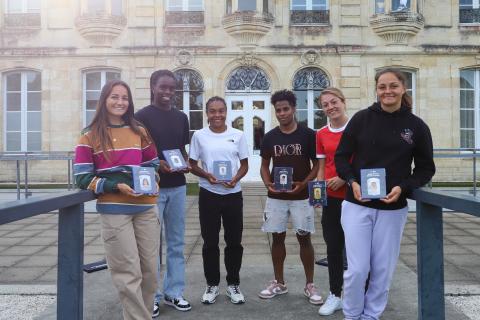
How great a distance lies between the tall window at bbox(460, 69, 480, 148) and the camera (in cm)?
1672

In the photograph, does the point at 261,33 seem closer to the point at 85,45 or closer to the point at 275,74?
the point at 275,74

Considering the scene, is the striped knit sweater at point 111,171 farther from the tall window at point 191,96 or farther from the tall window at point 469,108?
the tall window at point 469,108

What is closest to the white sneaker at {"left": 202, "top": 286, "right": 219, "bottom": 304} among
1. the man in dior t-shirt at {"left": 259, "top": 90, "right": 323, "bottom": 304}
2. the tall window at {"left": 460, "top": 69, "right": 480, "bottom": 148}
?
the man in dior t-shirt at {"left": 259, "top": 90, "right": 323, "bottom": 304}

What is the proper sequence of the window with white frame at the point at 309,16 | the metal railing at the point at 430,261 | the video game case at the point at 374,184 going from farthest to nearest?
the window with white frame at the point at 309,16
the video game case at the point at 374,184
the metal railing at the point at 430,261

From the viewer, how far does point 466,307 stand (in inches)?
167

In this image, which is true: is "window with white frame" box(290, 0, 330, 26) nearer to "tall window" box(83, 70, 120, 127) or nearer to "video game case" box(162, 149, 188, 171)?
"tall window" box(83, 70, 120, 127)

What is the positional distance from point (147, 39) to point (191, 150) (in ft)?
41.3

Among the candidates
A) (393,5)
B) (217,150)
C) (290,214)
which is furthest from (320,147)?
(393,5)

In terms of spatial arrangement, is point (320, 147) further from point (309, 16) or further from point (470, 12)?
point (470, 12)

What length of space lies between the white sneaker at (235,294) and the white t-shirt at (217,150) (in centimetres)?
88

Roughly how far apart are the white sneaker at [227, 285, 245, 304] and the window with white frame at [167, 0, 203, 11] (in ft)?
44.7

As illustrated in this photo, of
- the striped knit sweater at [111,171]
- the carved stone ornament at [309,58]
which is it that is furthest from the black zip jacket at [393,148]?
the carved stone ornament at [309,58]

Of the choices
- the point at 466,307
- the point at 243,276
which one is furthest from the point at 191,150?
the point at 466,307

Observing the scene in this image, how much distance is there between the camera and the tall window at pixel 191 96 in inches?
647
